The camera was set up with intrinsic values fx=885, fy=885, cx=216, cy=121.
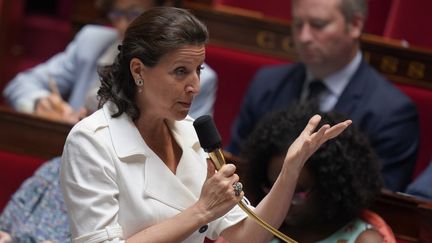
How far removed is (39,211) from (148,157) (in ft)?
1.04

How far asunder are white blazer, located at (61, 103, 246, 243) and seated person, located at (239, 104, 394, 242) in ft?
0.66

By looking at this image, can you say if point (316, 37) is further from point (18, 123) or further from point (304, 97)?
point (18, 123)

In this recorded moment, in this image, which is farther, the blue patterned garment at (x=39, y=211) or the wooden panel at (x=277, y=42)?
the wooden panel at (x=277, y=42)

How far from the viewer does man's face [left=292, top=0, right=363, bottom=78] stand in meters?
1.27

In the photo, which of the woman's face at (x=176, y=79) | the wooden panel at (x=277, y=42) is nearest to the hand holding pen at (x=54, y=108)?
the wooden panel at (x=277, y=42)

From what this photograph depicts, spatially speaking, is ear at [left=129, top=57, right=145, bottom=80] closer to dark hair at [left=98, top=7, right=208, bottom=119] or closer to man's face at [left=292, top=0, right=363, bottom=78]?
dark hair at [left=98, top=7, right=208, bottom=119]

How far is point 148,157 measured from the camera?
2.42 ft

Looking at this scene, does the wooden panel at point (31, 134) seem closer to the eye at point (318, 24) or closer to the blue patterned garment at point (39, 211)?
the blue patterned garment at point (39, 211)

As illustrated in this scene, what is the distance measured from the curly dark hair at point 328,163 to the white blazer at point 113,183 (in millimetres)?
207

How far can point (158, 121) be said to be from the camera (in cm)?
76

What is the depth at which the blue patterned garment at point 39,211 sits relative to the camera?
0.99m

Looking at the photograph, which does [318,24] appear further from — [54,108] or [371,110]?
[54,108]

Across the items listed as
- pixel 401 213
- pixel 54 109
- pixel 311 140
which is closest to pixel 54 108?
pixel 54 109

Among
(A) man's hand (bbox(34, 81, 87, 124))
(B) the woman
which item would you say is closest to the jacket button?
(B) the woman
